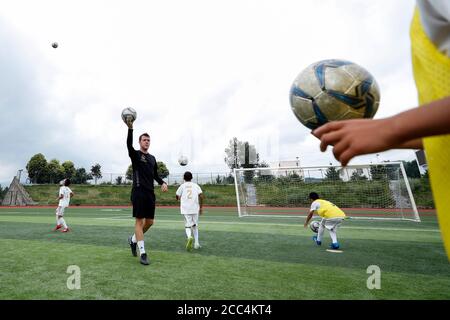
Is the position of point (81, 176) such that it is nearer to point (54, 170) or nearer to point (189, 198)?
point (54, 170)

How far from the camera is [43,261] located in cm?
554

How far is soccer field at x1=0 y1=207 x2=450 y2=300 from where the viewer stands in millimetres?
3807

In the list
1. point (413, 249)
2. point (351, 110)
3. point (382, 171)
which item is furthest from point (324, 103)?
point (382, 171)

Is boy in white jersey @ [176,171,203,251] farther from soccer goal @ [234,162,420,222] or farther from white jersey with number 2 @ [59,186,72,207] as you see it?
soccer goal @ [234,162,420,222]

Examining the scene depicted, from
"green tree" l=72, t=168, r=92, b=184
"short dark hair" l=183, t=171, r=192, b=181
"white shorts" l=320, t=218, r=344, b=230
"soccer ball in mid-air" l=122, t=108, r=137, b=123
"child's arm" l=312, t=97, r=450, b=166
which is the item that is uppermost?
"green tree" l=72, t=168, r=92, b=184

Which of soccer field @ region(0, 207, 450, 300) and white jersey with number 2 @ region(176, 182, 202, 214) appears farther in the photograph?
white jersey with number 2 @ region(176, 182, 202, 214)

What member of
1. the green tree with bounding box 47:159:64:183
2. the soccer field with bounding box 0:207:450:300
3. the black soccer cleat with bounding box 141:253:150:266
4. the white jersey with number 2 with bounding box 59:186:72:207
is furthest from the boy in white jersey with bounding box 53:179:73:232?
the green tree with bounding box 47:159:64:183

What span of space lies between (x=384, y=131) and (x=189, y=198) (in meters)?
6.85

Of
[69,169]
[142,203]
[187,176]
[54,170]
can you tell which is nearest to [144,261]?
[142,203]

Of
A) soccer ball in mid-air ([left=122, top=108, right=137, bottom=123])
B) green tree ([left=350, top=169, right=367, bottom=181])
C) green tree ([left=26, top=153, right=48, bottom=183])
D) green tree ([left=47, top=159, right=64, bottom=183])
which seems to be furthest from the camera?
green tree ([left=47, top=159, right=64, bottom=183])

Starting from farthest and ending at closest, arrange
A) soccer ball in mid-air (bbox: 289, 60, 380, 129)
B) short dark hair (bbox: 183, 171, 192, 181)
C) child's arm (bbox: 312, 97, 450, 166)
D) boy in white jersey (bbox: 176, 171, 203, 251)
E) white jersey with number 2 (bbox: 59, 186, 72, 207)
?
white jersey with number 2 (bbox: 59, 186, 72, 207)
short dark hair (bbox: 183, 171, 192, 181)
boy in white jersey (bbox: 176, 171, 203, 251)
soccer ball in mid-air (bbox: 289, 60, 380, 129)
child's arm (bbox: 312, 97, 450, 166)

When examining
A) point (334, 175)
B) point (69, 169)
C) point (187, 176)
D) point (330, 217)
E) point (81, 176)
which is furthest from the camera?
point (81, 176)

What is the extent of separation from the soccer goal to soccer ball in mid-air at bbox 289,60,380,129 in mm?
13619

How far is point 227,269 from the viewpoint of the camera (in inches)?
195
